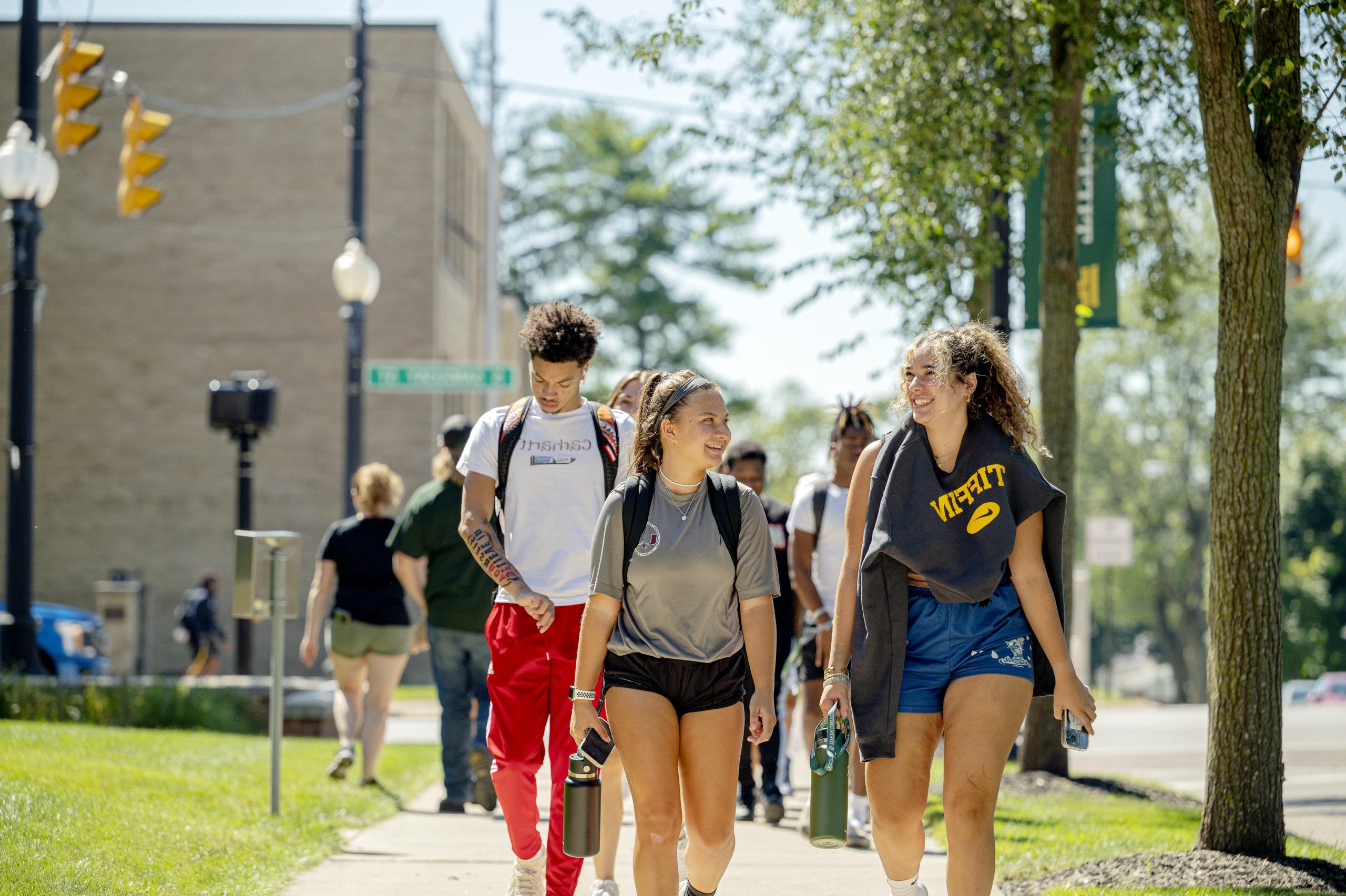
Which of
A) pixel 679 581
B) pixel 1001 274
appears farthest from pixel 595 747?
A: pixel 1001 274

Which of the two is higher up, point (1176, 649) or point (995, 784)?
point (995, 784)

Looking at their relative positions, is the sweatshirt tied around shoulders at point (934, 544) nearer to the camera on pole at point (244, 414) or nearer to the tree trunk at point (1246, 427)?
the tree trunk at point (1246, 427)

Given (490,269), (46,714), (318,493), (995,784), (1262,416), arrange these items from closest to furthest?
(995,784) < (1262,416) < (46,714) < (490,269) < (318,493)

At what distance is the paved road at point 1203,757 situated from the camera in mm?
9570

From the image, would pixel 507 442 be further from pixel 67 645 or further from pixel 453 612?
pixel 67 645

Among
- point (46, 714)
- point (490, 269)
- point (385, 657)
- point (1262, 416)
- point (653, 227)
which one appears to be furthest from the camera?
point (653, 227)

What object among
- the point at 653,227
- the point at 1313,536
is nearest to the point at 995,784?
the point at 653,227

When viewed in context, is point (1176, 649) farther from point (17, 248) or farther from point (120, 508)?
point (17, 248)

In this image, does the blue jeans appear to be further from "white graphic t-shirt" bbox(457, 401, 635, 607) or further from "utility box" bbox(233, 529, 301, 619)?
"white graphic t-shirt" bbox(457, 401, 635, 607)

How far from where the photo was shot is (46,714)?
11781 mm

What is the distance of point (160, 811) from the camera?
284 inches

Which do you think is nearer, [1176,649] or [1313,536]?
[1313,536]

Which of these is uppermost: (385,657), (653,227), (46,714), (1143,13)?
(653,227)

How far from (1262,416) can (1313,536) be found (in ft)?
149
